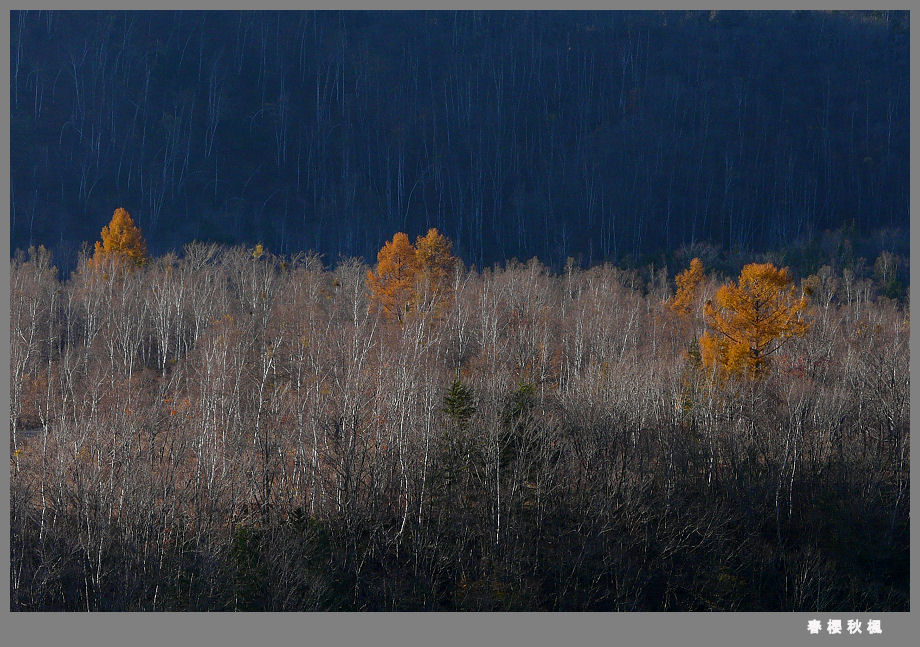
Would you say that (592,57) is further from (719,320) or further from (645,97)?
(719,320)

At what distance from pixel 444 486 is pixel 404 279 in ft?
90.6

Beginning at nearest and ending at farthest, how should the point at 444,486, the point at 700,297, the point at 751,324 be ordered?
the point at 444,486 → the point at 751,324 → the point at 700,297

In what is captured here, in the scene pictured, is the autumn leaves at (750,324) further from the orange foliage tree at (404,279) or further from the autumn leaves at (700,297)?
the orange foliage tree at (404,279)

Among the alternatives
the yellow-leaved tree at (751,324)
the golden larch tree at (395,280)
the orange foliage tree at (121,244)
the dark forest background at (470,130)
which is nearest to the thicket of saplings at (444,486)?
the yellow-leaved tree at (751,324)

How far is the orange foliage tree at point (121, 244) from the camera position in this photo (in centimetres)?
6084

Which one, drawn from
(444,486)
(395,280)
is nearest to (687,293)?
(395,280)

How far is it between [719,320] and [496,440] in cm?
1806

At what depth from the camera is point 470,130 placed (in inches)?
6624

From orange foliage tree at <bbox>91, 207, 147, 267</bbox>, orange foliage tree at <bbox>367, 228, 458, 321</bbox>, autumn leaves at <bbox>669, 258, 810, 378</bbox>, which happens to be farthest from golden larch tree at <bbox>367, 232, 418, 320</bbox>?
orange foliage tree at <bbox>91, 207, 147, 267</bbox>

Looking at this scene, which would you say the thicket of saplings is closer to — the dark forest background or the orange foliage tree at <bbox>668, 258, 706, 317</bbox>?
the orange foliage tree at <bbox>668, 258, 706, 317</bbox>

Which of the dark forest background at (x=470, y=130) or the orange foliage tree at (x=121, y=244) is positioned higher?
the dark forest background at (x=470, y=130)

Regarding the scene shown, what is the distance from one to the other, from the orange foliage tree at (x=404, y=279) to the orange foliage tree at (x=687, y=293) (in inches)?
838

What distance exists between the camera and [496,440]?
2592cm

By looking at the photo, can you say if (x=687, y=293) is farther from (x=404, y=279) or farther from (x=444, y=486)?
(x=444, y=486)
